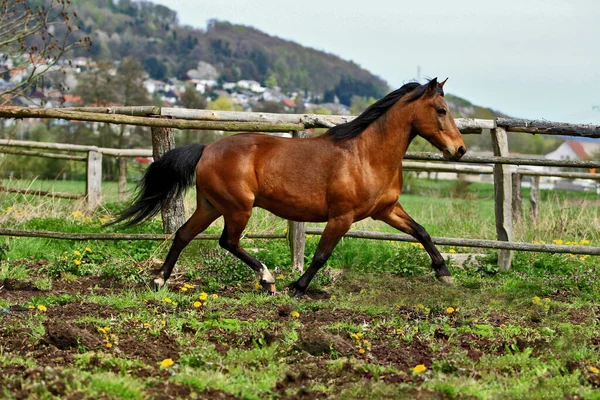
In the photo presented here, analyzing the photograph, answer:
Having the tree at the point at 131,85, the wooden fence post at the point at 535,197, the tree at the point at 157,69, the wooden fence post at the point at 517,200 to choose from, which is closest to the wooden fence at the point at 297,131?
the wooden fence post at the point at 517,200

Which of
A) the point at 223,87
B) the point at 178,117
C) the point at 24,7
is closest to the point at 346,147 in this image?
the point at 178,117

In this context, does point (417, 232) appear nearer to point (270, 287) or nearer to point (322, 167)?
point (322, 167)

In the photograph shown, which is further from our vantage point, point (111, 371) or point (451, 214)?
point (451, 214)

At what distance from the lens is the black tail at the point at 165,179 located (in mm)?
6676

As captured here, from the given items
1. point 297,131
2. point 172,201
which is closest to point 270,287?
point 172,201

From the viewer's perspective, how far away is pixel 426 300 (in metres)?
6.21

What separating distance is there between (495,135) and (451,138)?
1874 mm

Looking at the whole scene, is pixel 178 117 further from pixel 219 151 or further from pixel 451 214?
pixel 451 214

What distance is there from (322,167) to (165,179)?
1448mm

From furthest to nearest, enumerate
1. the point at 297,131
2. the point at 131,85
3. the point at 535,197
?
the point at 131,85 < the point at 535,197 < the point at 297,131

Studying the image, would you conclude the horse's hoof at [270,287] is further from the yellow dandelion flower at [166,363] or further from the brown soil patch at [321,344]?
the yellow dandelion flower at [166,363]

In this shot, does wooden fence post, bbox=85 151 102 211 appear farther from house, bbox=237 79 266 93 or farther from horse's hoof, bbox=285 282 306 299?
house, bbox=237 79 266 93

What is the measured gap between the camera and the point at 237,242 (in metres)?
6.79

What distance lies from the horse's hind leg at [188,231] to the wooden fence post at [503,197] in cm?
320
